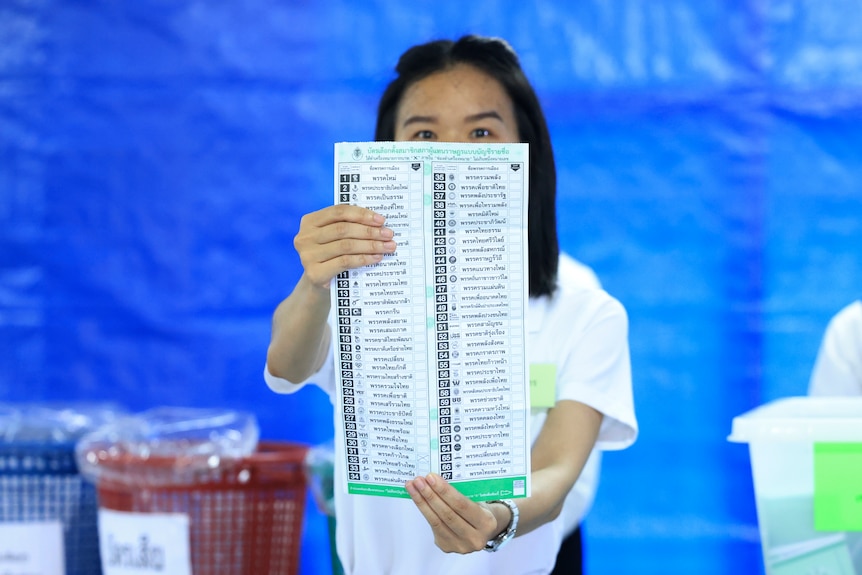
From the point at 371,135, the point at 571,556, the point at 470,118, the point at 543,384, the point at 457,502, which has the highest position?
the point at 371,135

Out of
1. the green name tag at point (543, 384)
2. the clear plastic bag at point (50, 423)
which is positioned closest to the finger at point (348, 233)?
the green name tag at point (543, 384)

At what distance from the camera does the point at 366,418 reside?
47.8 inches

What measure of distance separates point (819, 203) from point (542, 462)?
1119mm

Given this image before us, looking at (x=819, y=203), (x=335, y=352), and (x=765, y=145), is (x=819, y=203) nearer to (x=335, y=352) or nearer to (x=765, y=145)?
(x=765, y=145)

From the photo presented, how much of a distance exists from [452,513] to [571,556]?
2.90 ft

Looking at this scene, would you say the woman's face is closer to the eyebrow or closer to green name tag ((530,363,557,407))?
the eyebrow

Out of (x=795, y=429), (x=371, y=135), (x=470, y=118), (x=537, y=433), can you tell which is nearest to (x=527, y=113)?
(x=470, y=118)

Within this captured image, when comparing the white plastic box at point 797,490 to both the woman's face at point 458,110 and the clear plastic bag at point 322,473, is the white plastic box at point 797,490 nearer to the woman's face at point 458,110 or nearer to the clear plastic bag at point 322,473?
the woman's face at point 458,110

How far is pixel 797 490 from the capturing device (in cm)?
141

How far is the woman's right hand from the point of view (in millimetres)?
1168

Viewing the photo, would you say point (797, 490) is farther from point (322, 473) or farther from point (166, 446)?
point (166, 446)

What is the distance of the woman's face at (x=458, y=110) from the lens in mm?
1513

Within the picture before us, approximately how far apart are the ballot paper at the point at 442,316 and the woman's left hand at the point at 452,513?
2cm

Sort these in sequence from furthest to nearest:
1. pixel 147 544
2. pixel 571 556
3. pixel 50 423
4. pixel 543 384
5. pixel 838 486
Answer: pixel 50 423 < pixel 571 556 < pixel 147 544 < pixel 543 384 < pixel 838 486
